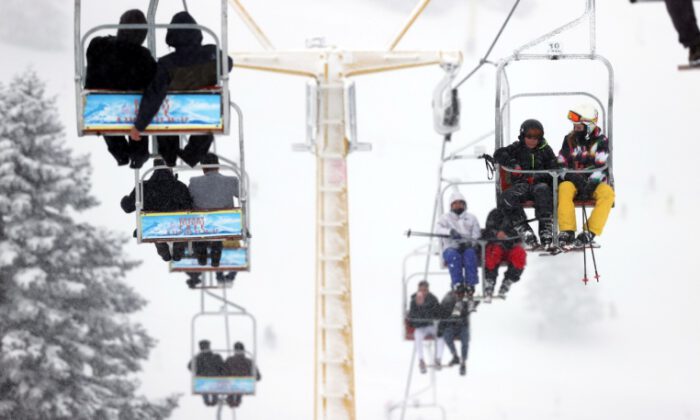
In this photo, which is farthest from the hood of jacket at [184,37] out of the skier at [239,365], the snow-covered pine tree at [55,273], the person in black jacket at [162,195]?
the snow-covered pine tree at [55,273]

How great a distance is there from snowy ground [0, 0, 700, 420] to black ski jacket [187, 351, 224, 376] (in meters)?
14.8

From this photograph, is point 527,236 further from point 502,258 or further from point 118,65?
point 118,65

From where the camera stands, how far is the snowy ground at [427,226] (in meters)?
31.7

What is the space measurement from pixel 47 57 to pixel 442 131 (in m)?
24.9

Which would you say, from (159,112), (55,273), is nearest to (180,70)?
(159,112)

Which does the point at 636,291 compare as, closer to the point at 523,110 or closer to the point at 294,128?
the point at 523,110

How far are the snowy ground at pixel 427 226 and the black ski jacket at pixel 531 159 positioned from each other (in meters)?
21.8

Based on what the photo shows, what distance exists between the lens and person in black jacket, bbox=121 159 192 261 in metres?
8.18

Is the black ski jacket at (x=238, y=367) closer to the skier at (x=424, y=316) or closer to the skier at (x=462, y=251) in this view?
the skier at (x=424, y=316)

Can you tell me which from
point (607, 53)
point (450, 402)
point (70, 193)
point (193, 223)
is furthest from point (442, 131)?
point (607, 53)

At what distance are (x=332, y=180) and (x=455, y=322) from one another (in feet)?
12.4

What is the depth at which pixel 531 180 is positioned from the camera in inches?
311

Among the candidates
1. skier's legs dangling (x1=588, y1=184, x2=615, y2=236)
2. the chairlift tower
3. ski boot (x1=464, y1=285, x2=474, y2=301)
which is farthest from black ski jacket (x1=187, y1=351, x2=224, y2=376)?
skier's legs dangling (x1=588, y1=184, x2=615, y2=236)

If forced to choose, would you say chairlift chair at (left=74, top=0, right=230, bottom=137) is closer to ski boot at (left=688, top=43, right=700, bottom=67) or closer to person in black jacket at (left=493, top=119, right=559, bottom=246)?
person in black jacket at (left=493, top=119, right=559, bottom=246)
